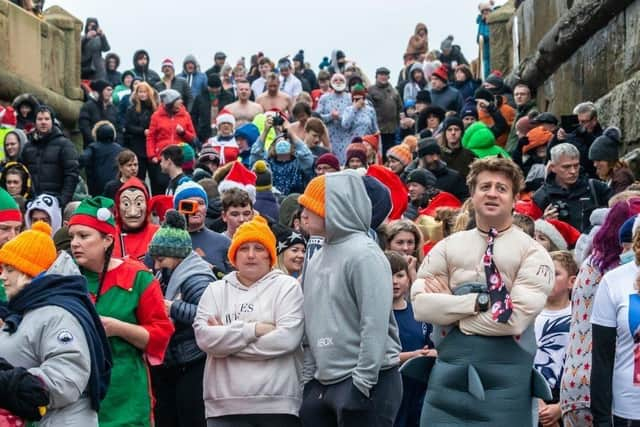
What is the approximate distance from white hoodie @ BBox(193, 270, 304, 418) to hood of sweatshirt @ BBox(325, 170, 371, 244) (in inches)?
19.7

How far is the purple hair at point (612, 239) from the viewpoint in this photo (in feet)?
26.3

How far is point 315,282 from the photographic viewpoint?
8281 mm

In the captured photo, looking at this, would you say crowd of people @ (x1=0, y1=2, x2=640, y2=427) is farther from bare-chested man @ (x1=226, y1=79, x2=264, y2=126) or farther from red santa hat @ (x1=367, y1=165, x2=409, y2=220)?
bare-chested man @ (x1=226, y1=79, x2=264, y2=126)

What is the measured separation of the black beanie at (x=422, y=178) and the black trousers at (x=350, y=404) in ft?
20.3

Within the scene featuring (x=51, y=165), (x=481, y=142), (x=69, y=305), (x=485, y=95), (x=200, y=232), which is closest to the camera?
(x=69, y=305)

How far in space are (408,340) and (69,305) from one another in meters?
3.14

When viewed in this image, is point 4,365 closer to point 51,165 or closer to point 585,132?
point 585,132

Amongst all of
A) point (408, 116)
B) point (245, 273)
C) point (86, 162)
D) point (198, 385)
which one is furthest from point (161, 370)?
point (408, 116)

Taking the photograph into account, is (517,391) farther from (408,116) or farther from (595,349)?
(408,116)

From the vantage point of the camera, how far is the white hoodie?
27.7 feet

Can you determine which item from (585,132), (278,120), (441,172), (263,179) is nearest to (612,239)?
(263,179)

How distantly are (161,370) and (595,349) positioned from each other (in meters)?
3.20

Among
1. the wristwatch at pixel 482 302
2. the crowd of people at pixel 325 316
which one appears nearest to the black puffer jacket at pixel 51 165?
the crowd of people at pixel 325 316

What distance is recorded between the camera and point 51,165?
17094 millimetres
